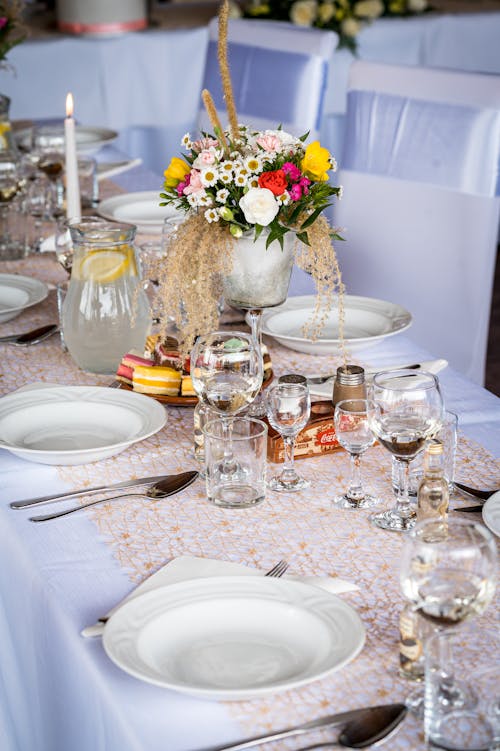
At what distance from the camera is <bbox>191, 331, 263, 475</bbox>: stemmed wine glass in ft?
4.54

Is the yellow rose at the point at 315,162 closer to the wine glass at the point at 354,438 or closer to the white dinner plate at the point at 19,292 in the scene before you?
the wine glass at the point at 354,438

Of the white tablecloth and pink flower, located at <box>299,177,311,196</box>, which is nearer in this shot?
pink flower, located at <box>299,177,311,196</box>

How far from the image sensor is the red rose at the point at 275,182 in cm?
143

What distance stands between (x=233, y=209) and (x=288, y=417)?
312 mm

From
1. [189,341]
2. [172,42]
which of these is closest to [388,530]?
[189,341]

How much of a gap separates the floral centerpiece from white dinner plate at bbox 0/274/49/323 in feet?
1.62

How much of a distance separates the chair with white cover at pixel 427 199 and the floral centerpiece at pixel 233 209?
89 cm

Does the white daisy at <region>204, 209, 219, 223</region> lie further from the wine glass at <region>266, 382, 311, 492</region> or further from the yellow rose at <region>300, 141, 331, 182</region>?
the wine glass at <region>266, 382, 311, 492</region>

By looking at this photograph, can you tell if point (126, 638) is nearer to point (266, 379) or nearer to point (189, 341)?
point (189, 341)

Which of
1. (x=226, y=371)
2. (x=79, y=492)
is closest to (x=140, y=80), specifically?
(x=226, y=371)

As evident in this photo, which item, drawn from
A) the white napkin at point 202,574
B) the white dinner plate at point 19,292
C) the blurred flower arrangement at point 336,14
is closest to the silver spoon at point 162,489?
the white napkin at point 202,574

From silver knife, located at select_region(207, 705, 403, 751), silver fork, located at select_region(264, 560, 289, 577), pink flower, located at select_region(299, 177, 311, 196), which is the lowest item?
silver fork, located at select_region(264, 560, 289, 577)

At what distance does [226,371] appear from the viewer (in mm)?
1396

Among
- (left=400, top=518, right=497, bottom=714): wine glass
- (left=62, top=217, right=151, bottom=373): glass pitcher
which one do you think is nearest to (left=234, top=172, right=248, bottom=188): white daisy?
(left=62, top=217, right=151, bottom=373): glass pitcher
